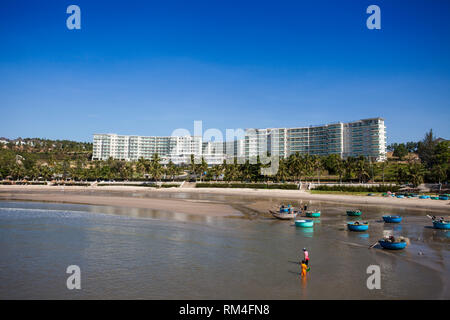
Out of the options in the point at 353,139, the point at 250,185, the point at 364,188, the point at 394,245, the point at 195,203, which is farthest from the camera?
the point at 353,139

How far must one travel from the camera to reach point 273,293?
18.2 metres

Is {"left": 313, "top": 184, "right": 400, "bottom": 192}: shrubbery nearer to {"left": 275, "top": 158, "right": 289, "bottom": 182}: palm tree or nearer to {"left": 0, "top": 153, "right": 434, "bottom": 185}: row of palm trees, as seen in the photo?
{"left": 0, "top": 153, "right": 434, "bottom": 185}: row of palm trees

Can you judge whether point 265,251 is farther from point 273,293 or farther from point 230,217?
point 230,217

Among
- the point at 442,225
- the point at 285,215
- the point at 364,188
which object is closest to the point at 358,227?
the point at 285,215

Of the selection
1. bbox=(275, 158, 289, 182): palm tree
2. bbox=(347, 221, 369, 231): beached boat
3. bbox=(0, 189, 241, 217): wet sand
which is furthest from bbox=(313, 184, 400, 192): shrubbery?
bbox=(347, 221, 369, 231): beached boat

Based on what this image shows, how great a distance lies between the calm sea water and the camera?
1866 centimetres

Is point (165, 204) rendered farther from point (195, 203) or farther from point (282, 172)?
point (282, 172)

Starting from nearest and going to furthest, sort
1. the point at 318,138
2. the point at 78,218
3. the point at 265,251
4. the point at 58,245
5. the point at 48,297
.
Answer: the point at 48,297, the point at 265,251, the point at 58,245, the point at 78,218, the point at 318,138

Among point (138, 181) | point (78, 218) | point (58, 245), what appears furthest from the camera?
point (138, 181)

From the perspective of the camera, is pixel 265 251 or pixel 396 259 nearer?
pixel 396 259

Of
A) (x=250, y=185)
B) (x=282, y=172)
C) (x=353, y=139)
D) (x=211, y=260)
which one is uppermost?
(x=353, y=139)

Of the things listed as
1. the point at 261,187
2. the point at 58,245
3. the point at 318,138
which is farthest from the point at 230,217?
the point at 318,138

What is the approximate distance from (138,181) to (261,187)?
55.9 m

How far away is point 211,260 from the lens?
24609 mm
